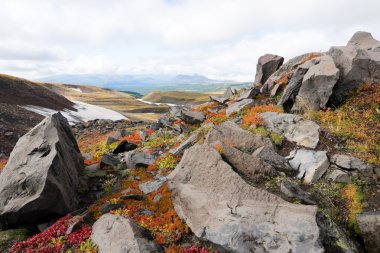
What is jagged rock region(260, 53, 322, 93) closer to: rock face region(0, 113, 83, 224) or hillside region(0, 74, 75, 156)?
rock face region(0, 113, 83, 224)

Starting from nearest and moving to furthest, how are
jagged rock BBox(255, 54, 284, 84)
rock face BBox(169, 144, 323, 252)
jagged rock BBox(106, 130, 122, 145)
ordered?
rock face BBox(169, 144, 323, 252) → jagged rock BBox(106, 130, 122, 145) → jagged rock BBox(255, 54, 284, 84)

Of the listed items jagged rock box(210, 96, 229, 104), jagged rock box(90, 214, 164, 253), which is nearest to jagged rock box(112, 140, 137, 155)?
jagged rock box(210, 96, 229, 104)

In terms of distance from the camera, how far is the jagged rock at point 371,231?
11.3 metres

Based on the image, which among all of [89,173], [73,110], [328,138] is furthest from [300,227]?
[73,110]

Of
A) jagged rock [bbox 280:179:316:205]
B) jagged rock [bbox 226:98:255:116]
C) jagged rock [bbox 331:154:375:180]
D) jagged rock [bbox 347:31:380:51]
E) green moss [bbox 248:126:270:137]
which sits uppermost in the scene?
jagged rock [bbox 347:31:380:51]

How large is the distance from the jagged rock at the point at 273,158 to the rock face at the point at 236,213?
115 inches

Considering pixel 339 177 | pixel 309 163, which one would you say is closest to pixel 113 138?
pixel 309 163

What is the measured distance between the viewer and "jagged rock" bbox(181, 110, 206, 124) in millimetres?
28917

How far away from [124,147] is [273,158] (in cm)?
1413

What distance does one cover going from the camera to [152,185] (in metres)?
17.2

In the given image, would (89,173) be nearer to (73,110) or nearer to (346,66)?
(346,66)

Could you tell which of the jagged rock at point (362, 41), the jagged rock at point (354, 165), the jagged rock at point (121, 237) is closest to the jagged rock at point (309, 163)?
the jagged rock at point (354, 165)

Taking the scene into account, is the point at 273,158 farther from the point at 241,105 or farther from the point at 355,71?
the point at 241,105

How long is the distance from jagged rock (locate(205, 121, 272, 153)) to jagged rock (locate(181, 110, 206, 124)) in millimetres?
10456
